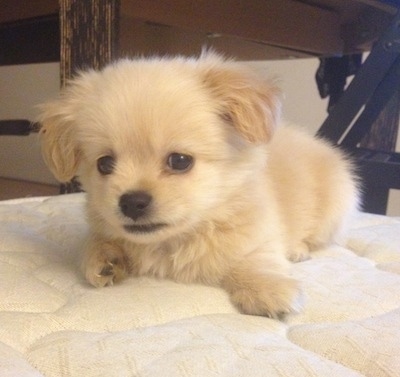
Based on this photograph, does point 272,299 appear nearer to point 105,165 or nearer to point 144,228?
point 144,228

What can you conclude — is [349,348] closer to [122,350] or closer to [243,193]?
[122,350]

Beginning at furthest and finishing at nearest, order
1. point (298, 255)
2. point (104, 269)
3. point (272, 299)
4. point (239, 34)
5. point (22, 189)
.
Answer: point (22, 189), point (239, 34), point (298, 255), point (104, 269), point (272, 299)

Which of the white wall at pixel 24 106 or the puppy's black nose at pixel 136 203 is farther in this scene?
the white wall at pixel 24 106

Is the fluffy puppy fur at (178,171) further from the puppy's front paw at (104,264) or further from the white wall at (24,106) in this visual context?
the white wall at (24,106)

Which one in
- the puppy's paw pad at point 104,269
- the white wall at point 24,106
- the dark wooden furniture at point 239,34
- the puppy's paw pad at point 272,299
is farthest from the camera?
the white wall at point 24,106

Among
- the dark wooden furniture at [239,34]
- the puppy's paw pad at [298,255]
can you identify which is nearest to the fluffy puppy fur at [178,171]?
the puppy's paw pad at [298,255]

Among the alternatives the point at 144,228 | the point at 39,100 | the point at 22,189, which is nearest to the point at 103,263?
the point at 144,228
